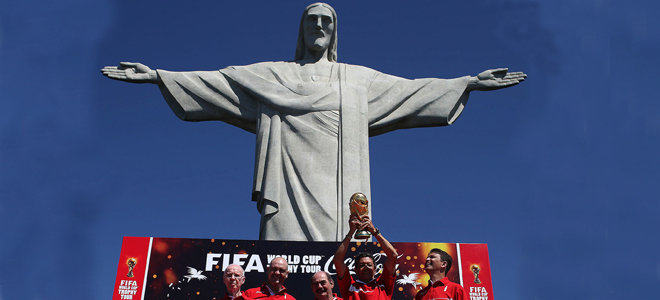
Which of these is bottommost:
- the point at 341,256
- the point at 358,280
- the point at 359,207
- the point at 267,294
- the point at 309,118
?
the point at 267,294

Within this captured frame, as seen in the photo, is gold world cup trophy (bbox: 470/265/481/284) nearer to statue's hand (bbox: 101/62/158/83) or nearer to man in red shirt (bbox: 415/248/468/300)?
man in red shirt (bbox: 415/248/468/300)

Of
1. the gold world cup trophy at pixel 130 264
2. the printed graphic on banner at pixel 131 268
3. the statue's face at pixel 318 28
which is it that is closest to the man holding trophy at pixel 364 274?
the printed graphic on banner at pixel 131 268

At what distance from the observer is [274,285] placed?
25.5 ft

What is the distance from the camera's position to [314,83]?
39.1 ft

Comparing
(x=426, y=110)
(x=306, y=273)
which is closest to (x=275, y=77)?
(x=426, y=110)

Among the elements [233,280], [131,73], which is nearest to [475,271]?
[233,280]

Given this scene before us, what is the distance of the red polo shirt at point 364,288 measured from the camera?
24.2 feet

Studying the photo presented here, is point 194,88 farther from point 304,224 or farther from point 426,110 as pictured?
point 426,110

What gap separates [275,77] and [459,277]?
5320 mm

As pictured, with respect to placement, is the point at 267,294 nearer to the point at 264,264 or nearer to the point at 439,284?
the point at 264,264

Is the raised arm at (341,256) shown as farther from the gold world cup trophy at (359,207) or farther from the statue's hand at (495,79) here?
the statue's hand at (495,79)

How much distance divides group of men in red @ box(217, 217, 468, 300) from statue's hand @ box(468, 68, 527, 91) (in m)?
4.93

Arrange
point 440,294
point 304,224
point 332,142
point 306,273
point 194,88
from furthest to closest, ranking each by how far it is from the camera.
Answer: point 194,88 < point 332,142 < point 304,224 < point 306,273 < point 440,294

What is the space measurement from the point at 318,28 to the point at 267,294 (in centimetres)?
623
